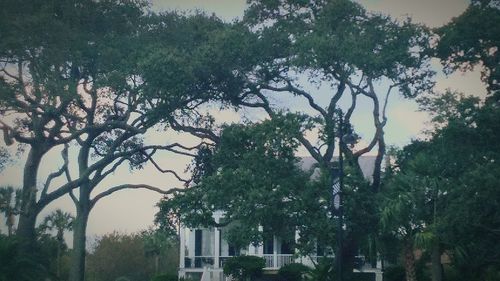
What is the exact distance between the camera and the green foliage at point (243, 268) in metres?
41.1

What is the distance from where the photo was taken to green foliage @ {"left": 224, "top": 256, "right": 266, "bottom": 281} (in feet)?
135

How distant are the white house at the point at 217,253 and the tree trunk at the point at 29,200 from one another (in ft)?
33.3

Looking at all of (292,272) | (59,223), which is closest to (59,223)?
(59,223)

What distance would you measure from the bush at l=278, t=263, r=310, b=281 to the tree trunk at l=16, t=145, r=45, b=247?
619 inches

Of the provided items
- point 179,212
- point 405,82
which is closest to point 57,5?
point 179,212

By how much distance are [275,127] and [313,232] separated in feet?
18.4

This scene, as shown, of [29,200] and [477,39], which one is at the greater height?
[477,39]

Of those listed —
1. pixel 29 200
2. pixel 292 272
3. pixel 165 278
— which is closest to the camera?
pixel 29 200

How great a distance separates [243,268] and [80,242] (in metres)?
10.8

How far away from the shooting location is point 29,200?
127 feet

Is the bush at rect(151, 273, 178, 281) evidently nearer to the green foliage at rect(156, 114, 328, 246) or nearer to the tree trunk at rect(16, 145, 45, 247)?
the tree trunk at rect(16, 145, 45, 247)

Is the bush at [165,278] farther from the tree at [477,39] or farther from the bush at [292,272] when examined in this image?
the tree at [477,39]

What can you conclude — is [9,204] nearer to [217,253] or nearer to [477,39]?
[217,253]

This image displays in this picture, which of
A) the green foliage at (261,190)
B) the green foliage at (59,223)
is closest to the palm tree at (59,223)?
the green foliage at (59,223)
